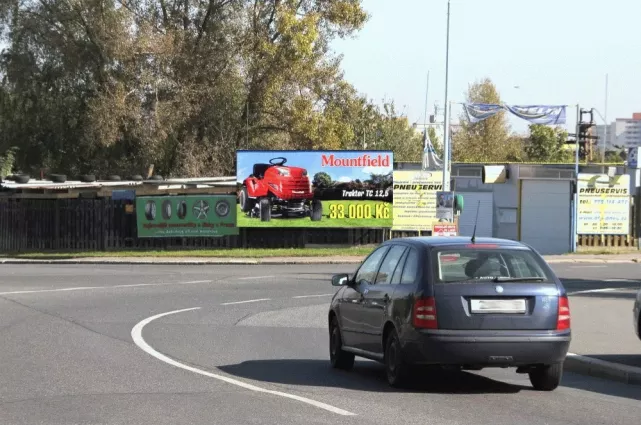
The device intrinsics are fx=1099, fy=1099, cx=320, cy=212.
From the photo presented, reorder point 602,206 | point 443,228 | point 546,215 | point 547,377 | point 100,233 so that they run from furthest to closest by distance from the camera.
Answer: point 546,215 < point 602,206 < point 100,233 < point 443,228 < point 547,377

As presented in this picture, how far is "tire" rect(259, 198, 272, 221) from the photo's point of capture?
42469 millimetres

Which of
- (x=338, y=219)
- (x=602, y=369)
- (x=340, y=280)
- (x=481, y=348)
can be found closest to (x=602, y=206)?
(x=338, y=219)

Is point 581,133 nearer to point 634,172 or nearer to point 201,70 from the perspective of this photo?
point 634,172

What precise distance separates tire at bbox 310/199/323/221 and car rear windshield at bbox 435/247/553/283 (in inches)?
1251

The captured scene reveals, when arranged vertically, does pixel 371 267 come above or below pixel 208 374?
above

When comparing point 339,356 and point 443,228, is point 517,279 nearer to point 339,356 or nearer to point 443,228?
point 339,356

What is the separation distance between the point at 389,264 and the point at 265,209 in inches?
1220

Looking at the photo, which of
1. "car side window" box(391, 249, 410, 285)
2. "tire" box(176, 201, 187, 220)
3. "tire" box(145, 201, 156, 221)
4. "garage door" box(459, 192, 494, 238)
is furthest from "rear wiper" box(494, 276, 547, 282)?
"garage door" box(459, 192, 494, 238)

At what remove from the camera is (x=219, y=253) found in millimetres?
41156

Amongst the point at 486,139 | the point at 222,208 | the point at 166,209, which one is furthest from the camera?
the point at 486,139

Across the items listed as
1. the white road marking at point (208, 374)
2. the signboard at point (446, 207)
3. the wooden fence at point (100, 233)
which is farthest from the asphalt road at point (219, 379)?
the wooden fence at point (100, 233)

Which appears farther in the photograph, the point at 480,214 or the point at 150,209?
the point at 480,214

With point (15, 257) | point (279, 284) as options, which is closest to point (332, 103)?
point (15, 257)

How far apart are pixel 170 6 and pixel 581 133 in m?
20.3
